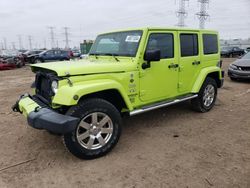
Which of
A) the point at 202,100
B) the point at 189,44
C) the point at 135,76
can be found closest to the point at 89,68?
the point at 135,76

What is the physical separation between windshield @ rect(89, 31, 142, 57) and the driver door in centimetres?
23

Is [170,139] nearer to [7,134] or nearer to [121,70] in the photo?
[121,70]

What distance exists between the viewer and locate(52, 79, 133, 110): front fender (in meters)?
3.17

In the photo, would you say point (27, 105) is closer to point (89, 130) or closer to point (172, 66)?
point (89, 130)

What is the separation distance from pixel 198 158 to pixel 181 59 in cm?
215

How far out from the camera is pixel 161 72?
4.50 metres

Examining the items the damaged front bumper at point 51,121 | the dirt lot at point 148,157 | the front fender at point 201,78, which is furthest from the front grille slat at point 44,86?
the front fender at point 201,78

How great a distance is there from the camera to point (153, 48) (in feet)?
14.3

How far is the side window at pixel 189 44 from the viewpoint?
16.4 ft

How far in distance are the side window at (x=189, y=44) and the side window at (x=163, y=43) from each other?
13.9 inches

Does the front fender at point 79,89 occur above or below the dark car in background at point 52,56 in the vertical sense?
below

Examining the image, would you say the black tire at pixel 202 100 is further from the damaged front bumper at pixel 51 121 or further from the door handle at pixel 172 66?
the damaged front bumper at pixel 51 121

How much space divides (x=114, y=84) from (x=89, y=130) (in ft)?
2.55

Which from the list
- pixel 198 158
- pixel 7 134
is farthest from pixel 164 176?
pixel 7 134
